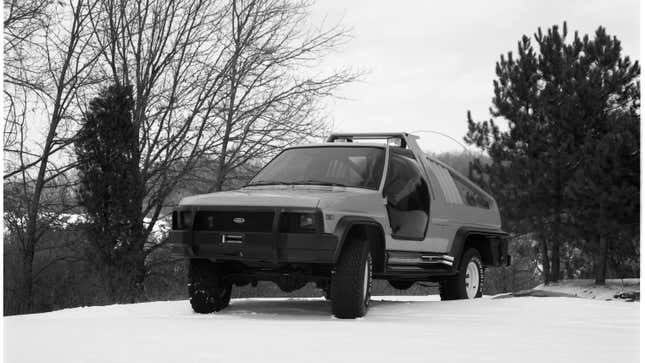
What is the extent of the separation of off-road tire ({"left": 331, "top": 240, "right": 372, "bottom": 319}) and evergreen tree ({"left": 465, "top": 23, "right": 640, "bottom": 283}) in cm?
1805

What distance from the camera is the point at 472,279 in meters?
11.5

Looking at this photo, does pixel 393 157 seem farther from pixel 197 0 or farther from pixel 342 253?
pixel 197 0

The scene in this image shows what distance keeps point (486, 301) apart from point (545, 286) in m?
19.2

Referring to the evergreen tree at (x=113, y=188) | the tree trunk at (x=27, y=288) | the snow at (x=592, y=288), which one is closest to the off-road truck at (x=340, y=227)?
the evergreen tree at (x=113, y=188)

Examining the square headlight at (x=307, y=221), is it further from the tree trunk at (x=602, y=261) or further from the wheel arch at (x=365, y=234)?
the tree trunk at (x=602, y=261)

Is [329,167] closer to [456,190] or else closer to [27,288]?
[456,190]

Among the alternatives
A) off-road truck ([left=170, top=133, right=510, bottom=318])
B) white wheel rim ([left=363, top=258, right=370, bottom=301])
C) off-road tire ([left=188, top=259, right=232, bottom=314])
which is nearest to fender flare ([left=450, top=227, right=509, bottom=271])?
off-road truck ([left=170, top=133, right=510, bottom=318])

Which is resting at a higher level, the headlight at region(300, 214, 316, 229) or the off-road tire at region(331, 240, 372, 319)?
the headlight at region(300, 214, 316, 229)

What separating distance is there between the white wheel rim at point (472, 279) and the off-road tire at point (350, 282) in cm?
347

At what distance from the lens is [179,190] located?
2655 centimetres

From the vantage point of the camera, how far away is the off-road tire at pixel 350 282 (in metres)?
8.16

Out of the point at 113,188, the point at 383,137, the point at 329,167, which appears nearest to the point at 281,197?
the point at 329,167

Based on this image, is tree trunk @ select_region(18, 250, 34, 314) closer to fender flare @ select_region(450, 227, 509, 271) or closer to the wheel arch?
fender flare @ select_region(450, 227, 509, 271)

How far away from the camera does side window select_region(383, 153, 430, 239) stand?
9891 mm
